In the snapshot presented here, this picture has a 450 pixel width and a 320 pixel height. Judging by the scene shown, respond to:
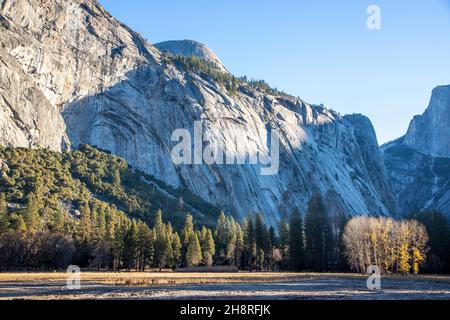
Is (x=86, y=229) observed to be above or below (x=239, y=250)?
above

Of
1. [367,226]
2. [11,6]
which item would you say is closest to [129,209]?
[367,226]

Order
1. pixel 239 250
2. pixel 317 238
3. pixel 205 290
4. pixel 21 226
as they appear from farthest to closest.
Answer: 1. pixel 239 250
2. pixel 317 238
3. pixel 21 226
4. pixel 205 290

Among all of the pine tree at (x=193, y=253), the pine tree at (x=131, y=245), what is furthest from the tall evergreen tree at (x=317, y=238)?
the pine tree at (x=131, y=245)

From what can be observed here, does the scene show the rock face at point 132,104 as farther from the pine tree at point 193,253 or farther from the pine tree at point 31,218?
the pine tree at point 193,253

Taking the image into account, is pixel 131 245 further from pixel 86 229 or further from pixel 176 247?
pixel 86 229

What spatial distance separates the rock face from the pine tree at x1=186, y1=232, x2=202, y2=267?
60139mm

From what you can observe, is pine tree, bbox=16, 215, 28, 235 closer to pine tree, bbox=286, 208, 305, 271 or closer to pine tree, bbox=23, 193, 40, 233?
pine tree, bbox=23, 193, 40, 233

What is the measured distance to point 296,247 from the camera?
93.8 meters

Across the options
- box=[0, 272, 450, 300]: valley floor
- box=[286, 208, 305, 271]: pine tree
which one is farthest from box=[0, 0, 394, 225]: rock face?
box=[0, 272, 450, 300]: valley floor

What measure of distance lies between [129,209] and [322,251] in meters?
56.6

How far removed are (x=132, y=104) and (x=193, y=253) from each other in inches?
3308

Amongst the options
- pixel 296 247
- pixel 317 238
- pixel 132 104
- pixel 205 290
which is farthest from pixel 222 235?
pixel 205 290

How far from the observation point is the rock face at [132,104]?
14512cm

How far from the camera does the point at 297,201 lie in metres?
180
